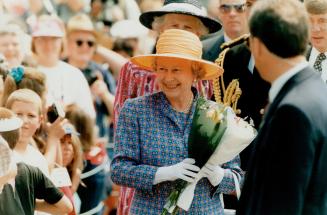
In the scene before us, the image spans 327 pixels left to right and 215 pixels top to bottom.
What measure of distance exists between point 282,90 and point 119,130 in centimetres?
161

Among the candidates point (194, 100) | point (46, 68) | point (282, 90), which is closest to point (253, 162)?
point (282, 90)

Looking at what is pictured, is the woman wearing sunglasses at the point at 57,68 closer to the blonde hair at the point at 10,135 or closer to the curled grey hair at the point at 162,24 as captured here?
the curled grey hair at the point at 162,24

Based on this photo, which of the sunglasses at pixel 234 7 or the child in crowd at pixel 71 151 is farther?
the child in crowd at pixel 71 151

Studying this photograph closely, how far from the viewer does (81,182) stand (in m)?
10.2

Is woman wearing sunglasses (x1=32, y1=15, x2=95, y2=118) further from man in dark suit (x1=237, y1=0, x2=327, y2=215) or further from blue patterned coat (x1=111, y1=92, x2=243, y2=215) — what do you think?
man in dark suit (x1=237, y1=0, x2=327, y2=215)

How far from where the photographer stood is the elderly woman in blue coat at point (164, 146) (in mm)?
6699

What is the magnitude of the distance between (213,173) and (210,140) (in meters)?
0.26

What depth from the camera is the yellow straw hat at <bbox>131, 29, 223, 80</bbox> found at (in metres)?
6.98

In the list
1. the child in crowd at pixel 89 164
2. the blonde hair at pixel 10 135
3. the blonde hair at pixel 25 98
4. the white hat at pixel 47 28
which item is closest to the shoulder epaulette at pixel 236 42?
the blonde hair at pixel 25 98

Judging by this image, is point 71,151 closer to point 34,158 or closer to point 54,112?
point 54,112

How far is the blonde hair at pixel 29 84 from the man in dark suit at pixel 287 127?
136 inches

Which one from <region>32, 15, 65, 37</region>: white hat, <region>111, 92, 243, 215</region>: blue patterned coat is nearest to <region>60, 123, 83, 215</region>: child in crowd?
<region>32, 15, 65, 37</region>: white hat

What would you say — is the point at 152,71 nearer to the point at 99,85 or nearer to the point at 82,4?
the point at 99,85

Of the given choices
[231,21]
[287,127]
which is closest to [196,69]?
[287,127]
